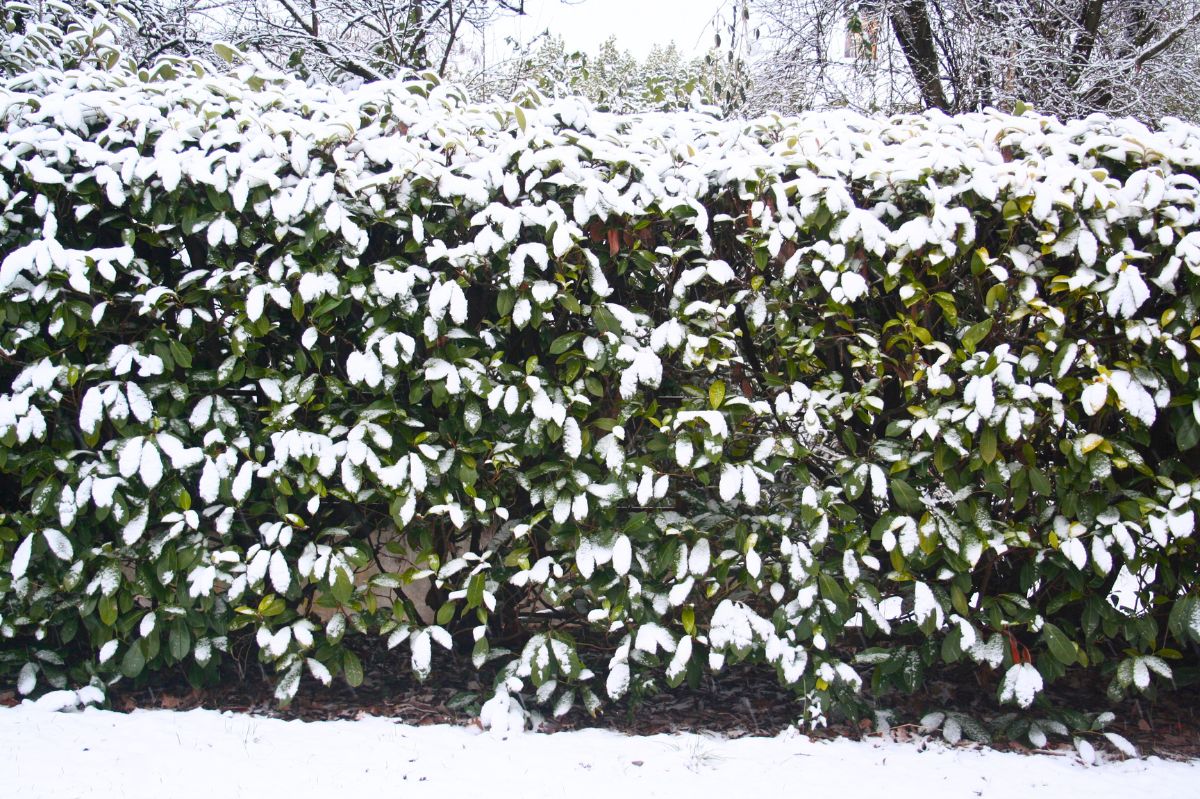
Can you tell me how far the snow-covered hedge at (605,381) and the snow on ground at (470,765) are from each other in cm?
19

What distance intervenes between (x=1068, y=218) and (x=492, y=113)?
1.91 meters

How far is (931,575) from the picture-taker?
2.89 metres

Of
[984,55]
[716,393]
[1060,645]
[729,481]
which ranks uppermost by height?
[984,55]

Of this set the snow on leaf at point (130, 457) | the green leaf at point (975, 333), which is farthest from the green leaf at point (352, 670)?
the green leaf at point (975, 333)

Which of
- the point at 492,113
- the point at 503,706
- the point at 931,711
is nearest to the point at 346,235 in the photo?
the point at 492,113

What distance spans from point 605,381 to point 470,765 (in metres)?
1.28

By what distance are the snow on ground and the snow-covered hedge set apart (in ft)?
0.62

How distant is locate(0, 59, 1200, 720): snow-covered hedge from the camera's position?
2.64 m

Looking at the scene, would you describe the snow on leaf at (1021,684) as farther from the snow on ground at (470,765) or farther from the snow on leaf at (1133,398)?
the snow on leaf at (1133,398)

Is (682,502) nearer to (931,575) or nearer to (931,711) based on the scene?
(931,575)

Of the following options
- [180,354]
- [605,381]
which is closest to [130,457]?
[180,354]

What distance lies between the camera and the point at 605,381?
9.29ft

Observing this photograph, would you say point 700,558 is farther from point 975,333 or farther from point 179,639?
point 179,639

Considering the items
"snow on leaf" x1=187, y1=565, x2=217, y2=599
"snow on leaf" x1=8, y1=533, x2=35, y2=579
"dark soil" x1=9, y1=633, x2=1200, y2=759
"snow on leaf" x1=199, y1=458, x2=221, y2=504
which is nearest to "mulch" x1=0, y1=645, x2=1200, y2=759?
"dark soil" x1=9, y1=633, x2=1200, y2=759
